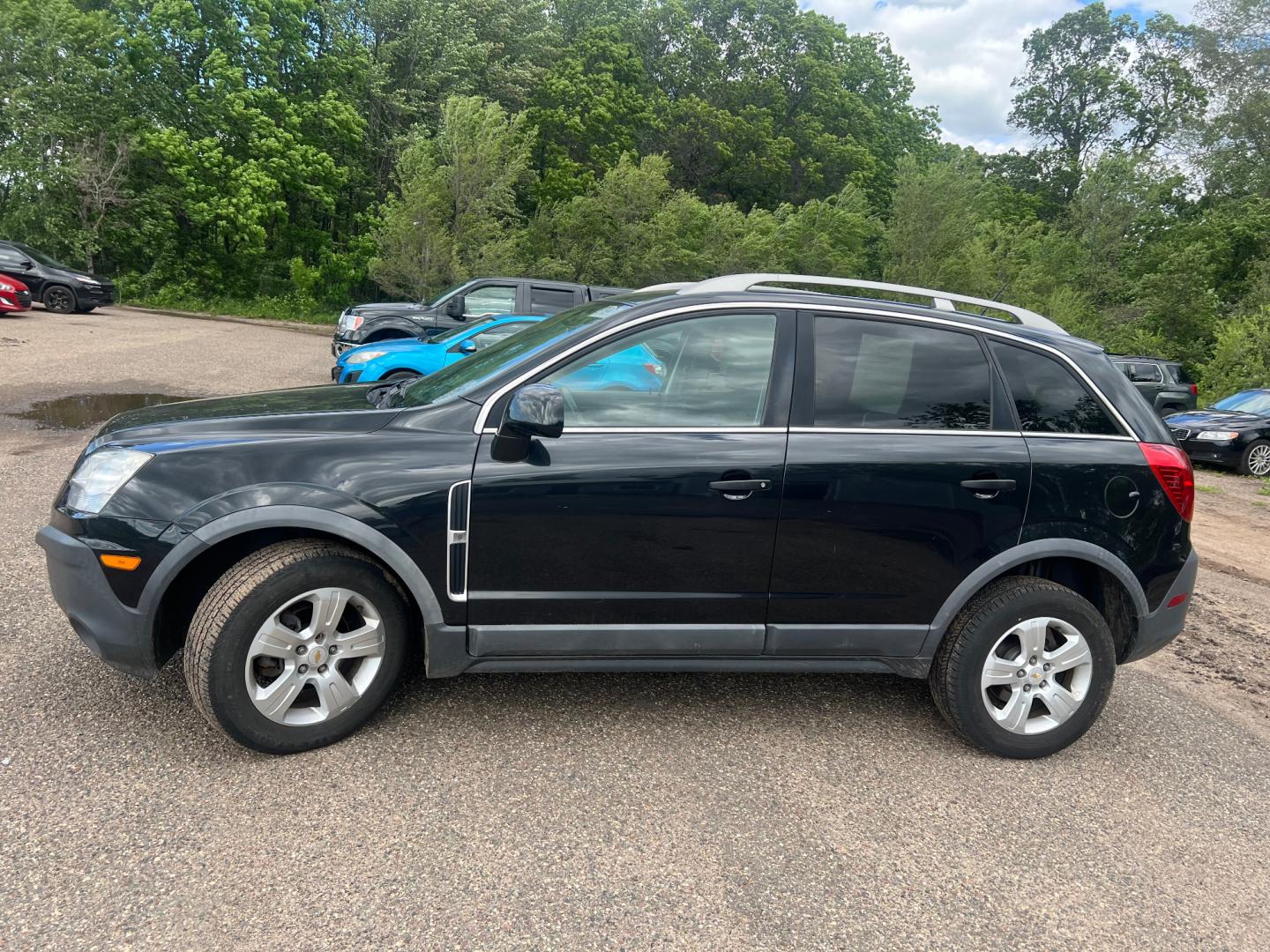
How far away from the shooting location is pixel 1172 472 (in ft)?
12.1

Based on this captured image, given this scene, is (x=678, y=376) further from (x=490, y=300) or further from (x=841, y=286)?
→ (x=490, y=300)

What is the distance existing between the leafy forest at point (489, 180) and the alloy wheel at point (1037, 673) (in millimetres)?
23225

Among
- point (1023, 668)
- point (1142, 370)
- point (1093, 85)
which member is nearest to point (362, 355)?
point (1023, 668)

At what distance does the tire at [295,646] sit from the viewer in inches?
121

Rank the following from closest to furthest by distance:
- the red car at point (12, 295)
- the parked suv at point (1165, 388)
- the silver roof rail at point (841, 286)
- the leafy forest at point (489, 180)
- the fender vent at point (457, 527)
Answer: the fender vent at point (457, 527), the silver roof rail at point (841, 286), the parked suv at point (1165, 388), the red car at point (12, 295), the leafy forest at point (489, 180)

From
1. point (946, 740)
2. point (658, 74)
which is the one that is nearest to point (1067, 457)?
point (946, 740)

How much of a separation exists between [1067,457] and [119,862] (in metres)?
3.68

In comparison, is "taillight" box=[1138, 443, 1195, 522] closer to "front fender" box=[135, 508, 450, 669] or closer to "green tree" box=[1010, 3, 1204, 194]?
"front fender" box=[135, 508, 450, 669]

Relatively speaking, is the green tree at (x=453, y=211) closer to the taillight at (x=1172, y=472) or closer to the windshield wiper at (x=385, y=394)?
the windshield wiper at (x=385, y=394)

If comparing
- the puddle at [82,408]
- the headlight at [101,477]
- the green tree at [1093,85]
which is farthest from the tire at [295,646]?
the green tree at [1093,85]

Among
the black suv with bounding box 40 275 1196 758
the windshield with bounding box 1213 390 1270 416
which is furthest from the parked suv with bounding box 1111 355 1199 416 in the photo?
the black suv with bounding box 40 275 1196 758

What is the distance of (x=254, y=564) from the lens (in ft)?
10.3

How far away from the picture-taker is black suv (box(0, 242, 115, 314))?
70.2ft

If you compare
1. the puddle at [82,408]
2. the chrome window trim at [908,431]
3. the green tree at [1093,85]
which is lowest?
the puddle at [82,408]
